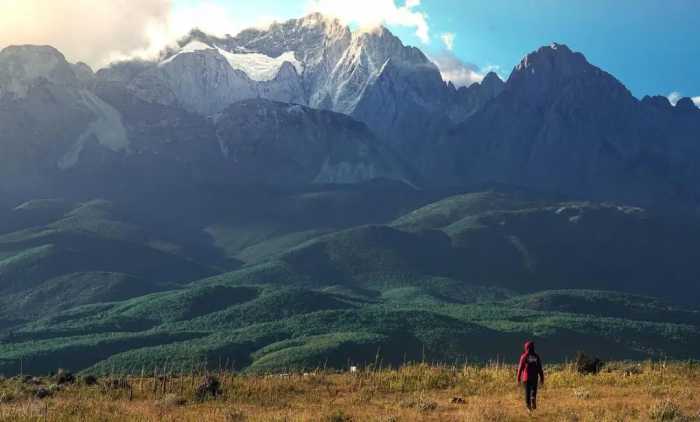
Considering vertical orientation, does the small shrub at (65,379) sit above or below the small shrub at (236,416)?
above

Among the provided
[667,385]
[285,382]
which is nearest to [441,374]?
[285,382]

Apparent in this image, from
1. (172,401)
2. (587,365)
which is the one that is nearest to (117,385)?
(172,401)

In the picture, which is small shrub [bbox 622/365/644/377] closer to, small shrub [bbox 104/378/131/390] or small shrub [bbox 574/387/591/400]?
small shrub [bbox 574/387/591/400]

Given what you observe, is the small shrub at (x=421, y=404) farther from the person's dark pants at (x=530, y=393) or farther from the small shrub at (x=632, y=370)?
the small shrub at (x=632, y=370)

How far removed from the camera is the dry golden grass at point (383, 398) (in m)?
46.2

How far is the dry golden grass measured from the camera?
46.2 meters

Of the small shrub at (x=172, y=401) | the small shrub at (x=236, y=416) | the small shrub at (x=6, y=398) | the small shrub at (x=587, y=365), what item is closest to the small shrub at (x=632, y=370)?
the small shrub at (x=587, y=365)

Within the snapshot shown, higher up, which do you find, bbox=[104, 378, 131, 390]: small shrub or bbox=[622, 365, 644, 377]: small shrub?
bbox=[104, 378, 131, 390]: small shrub

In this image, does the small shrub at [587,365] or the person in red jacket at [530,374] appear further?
the small shrub at [587,365]

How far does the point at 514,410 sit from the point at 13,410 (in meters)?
25.9

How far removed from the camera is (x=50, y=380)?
70.6 metres

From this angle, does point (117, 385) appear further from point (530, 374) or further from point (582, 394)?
point (582, 394)

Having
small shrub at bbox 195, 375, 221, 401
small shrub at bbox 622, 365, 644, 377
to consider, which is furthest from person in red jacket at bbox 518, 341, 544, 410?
small shrub at bbox 195, 375, 221, 401

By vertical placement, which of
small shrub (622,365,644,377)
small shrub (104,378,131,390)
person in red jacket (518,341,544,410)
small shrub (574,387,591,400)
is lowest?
small shrub (574,387,591,400)
